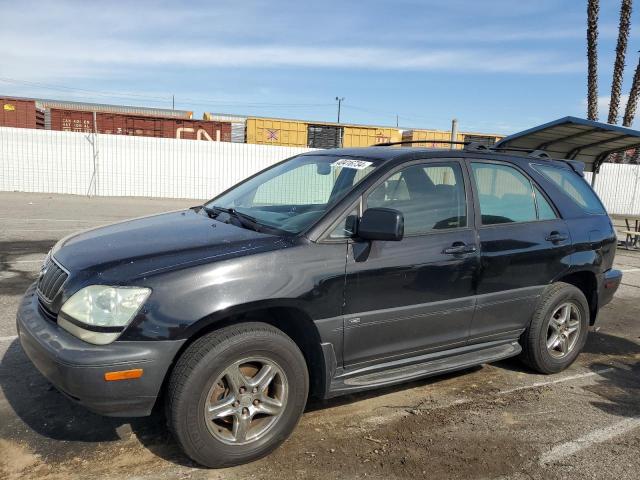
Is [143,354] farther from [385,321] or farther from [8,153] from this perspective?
[8,153]

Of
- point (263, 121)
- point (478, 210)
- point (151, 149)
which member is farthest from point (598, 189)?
point (478, 210)

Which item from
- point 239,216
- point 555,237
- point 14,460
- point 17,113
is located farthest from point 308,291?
point 17,113

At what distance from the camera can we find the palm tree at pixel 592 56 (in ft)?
70.3

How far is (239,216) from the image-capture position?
363 cm

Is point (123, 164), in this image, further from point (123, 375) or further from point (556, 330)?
point (123, 375)

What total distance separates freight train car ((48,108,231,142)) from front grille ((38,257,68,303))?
2239cm

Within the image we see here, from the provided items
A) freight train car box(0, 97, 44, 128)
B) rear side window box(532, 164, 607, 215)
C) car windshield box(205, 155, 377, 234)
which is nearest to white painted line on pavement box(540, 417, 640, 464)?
rear side window box(532, 164, 607, 215)

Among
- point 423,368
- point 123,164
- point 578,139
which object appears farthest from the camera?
point 123,164

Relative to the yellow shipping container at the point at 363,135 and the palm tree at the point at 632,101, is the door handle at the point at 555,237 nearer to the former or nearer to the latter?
the palm tree at the point at 632,101

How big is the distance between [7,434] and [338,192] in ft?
8.21

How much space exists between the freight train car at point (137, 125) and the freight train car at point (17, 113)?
31.8 inches

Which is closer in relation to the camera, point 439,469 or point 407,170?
point 439,469

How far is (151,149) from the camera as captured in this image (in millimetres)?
21203

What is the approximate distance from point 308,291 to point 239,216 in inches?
35.3
